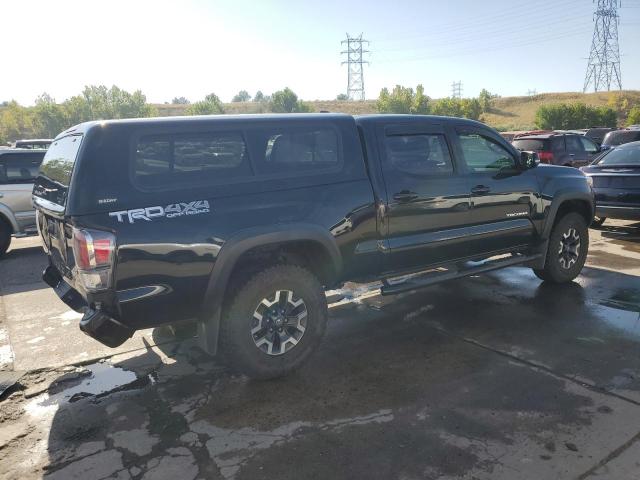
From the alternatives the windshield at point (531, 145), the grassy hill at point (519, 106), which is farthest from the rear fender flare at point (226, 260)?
the grassy hill at point (519, 106)

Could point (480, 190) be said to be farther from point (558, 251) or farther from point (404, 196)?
point (558, 251)

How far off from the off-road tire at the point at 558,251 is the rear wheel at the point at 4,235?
337 inches

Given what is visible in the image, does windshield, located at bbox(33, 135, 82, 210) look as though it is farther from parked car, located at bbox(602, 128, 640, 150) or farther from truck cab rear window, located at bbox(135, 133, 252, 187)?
parked car, located at bbox(602, 128, 640, 150)

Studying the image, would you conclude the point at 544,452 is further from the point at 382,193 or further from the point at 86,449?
the point at 86,449

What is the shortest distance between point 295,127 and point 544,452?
2.88 m

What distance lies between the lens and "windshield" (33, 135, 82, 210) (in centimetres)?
340

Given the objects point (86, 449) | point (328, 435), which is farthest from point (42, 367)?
point (328, 435)

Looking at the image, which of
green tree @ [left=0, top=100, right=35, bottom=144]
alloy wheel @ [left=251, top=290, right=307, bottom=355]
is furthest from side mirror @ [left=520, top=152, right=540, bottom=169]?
green tree @ [left=0, top=100, right=35, bottom=144]

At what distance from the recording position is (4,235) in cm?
866

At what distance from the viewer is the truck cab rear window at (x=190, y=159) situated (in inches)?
131

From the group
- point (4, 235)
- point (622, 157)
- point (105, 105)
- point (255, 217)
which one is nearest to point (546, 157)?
point (622, 157)

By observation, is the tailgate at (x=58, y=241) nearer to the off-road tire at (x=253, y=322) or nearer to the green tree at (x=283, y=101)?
the off-road tire at (x=253, y=322)

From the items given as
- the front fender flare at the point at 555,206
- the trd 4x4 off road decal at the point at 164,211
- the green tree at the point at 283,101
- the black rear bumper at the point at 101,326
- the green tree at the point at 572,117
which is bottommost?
the black rear bumper at the point at 101,326

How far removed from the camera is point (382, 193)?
168 inches
